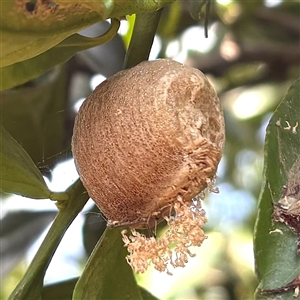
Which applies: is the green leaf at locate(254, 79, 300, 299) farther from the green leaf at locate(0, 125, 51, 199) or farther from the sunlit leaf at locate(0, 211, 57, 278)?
the sunlit leaf at locate(0, 211, 57, 278)

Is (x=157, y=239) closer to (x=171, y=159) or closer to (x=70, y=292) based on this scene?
(x=171, y=159)

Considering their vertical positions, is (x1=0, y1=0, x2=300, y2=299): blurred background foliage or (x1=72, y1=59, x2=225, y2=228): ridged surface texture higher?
(x1=72, y1=59, x2=225, y2=228): ridged surface texture

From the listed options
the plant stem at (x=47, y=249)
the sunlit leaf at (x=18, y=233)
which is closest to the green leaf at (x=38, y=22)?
the plant stem at (x=47, y=249)

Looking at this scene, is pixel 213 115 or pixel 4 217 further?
pixel 4 217

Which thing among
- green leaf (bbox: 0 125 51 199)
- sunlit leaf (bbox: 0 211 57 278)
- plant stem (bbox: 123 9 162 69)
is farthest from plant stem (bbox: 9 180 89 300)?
sunlit leaf (bbox: 0 211 57 278)

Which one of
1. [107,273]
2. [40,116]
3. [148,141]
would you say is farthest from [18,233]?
[148,141]

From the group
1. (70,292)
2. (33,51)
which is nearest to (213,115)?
(33,51)
